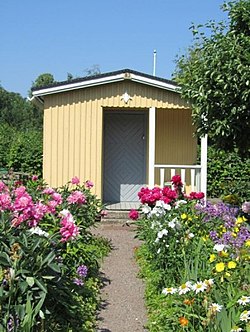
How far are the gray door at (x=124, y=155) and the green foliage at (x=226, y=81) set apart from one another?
449cm

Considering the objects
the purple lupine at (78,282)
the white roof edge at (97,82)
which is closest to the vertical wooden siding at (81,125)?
the white roof edge at (97,82)

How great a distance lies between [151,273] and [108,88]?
A: 19.5 feet

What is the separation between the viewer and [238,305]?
345 centimetres

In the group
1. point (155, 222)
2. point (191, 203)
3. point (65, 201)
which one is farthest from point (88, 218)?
point (191, 203)

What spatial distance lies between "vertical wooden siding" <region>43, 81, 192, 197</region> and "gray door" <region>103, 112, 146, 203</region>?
55.6 inches

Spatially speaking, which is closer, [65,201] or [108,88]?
[65,201]

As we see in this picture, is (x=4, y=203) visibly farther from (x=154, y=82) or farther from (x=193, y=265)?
(x=154, y=82)

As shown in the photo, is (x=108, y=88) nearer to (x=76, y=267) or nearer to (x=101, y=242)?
(x=101, y=242)

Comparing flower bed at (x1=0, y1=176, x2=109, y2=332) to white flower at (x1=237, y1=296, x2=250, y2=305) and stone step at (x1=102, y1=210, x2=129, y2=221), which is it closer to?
white flower at (x1=237, y1=296, x2=250, y2=305)

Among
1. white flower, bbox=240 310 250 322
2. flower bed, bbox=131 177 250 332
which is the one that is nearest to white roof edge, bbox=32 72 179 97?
flower bed, bbox=131 177 250 332

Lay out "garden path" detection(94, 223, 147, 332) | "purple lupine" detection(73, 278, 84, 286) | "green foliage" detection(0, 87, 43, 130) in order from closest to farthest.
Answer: "purple lupine" detection(73, 278, 84, 286)
"garden path" detection(94, 223, 147, 332)
"green foliage" detection(0, 87, 43, 130)

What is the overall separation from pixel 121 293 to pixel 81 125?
19.7 feet

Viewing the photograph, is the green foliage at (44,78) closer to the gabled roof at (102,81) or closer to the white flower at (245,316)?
the gabled roof at (102,81)

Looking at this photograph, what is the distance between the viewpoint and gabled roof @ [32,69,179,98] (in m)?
10.8
